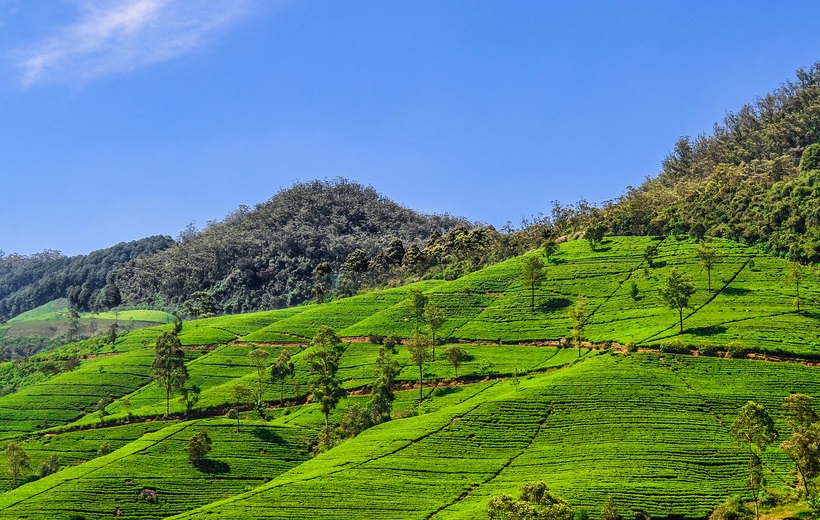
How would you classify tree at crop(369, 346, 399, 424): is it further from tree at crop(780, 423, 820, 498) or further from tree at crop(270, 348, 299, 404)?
tree at crop(780, 423, 820, 498)

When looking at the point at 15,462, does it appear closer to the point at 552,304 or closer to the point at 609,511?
the point at 609,511

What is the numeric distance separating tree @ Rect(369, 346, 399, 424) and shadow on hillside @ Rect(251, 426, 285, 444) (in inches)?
380

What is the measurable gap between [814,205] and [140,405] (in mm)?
97605

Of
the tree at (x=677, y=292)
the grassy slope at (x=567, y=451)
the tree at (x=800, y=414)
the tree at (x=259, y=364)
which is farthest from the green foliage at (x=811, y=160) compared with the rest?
the tree at (x=259, y=364)

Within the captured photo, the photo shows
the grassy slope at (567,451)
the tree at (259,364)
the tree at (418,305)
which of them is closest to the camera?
the grassy slope at (567,451)

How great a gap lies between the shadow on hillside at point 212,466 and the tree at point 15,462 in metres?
18.2

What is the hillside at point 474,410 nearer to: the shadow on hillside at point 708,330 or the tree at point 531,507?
the shadow on hillside at point 708,330

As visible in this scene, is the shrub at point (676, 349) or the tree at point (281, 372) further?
the tree at point (281, 372)

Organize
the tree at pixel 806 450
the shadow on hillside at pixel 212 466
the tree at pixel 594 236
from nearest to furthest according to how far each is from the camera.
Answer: the tree at pixel 806 450 < the shadow on hillside at pixel 212 466 < the tree at pixel 594 236

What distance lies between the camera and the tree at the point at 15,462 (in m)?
83.6

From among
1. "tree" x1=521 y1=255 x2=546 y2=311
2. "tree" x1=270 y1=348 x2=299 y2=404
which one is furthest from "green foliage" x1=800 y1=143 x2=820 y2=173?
"tree" x1=270 y1=348 x2=299 y2=404

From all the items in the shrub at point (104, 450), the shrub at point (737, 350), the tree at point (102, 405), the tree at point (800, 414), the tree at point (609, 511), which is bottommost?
the tree at point (609, 511)

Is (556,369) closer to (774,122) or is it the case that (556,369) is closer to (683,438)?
(683,438)

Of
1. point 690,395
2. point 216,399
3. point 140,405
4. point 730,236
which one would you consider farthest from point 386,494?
point 730,236
